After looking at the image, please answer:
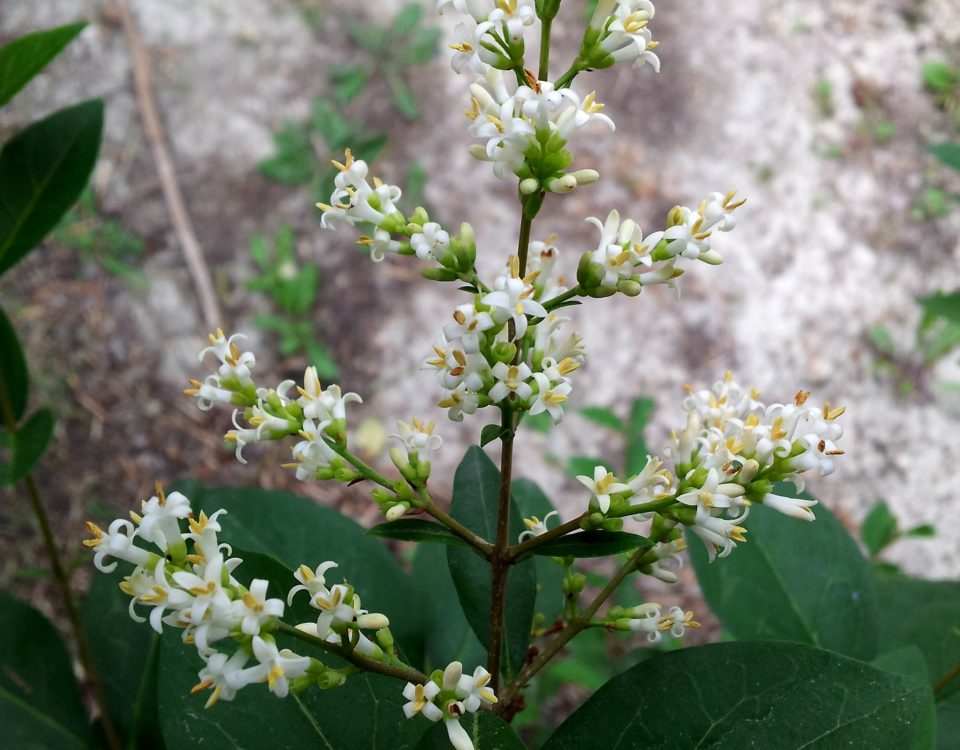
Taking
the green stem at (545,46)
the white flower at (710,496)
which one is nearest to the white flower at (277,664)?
the white flower at (710,496)

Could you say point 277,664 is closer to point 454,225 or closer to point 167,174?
point 454,225

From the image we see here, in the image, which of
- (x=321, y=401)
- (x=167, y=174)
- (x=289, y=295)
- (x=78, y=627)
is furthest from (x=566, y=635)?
(x=167, y=174)

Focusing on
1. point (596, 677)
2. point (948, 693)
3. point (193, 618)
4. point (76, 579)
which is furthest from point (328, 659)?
point (76, 579)

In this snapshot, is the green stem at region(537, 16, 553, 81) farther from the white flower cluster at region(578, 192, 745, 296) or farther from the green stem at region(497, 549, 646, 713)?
the green stem at region(497, 549, 646, 713)

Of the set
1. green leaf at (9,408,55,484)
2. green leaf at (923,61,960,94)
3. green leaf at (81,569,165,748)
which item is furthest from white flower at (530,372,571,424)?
green leaf at (923,61,960,94)

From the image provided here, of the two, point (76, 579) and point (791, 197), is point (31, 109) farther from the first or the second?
point (791, 197)

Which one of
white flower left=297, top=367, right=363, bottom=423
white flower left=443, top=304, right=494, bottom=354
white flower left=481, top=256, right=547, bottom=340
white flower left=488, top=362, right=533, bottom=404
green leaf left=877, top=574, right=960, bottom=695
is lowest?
green leaf left=877, top=574, right=960, bottom=695

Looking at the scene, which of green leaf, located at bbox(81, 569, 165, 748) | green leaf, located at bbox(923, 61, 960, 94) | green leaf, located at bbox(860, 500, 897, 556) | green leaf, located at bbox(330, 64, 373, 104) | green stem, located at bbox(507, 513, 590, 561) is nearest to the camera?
green stem, located at bbox(507, 513, 590, 561)
